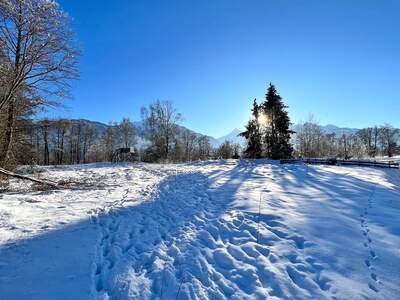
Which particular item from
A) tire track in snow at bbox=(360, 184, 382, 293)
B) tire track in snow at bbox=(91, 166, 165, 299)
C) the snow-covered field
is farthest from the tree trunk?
tire track in snow at bbox=(360, 184, 382, 293)

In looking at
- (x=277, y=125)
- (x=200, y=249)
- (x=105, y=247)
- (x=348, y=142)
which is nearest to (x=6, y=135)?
(x=105, y=247)

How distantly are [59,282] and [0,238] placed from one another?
2.15m

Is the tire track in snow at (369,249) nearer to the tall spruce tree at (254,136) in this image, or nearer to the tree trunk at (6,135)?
the tree trunk at (6,135)

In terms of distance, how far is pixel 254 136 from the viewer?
37.4 meters

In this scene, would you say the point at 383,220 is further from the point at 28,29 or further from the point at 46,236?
the point at 28,29

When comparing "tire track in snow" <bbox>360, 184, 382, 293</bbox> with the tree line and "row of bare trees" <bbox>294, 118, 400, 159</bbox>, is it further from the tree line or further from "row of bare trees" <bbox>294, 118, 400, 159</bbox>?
"row of bare trees" <bbox>294, 118, 400, 159</bbox>

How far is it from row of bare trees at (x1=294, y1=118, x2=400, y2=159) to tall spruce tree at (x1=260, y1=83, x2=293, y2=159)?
65.0 feet

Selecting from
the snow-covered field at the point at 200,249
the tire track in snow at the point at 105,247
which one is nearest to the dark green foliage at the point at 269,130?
the snow-covered field at the point at 200,249

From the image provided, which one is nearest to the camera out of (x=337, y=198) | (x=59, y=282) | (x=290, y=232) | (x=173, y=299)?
(x=173, y=299)

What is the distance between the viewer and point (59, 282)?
3639 millimetres

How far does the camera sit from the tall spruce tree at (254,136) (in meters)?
37.2

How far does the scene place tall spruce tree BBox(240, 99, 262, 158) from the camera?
122 feet

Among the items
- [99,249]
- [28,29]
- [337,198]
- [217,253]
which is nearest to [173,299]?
[217,253]

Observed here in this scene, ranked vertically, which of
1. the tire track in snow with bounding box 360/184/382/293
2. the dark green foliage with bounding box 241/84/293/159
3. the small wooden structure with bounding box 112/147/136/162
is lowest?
the tire track in snow with bounding box 360/184/382/293
